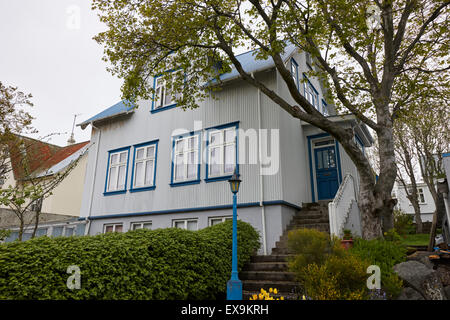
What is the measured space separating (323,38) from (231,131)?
465 centimetres

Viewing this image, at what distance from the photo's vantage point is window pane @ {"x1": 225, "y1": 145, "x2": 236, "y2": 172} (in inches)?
418

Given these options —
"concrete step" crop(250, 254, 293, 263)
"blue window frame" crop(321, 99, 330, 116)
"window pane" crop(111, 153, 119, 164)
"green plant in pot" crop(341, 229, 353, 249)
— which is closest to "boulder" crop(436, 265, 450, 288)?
"green plant in pot" crop(341, 229, 353, 249)

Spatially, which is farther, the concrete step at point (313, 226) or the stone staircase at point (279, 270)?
Answer: the concrete step at point (313, 226)

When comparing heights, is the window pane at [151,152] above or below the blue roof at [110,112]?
below

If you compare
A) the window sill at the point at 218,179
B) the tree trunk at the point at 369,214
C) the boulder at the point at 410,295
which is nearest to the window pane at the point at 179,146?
the window sill at the point at 218,179

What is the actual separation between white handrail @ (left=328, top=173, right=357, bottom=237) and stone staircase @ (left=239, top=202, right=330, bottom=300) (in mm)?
539

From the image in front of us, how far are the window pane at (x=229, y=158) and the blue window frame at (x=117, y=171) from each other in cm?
520

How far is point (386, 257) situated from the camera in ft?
20.7

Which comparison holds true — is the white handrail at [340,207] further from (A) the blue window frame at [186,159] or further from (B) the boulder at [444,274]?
(A) the blue window frame at [186,159]

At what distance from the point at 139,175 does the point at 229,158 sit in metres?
4.63

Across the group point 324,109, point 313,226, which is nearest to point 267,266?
point 313,226

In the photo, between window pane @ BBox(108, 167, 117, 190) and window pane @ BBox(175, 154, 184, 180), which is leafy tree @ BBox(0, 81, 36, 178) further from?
window pane @ BBox(175, 154, 184, 180)

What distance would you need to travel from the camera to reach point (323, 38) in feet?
34.4

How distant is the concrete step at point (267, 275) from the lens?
22.9 ft
